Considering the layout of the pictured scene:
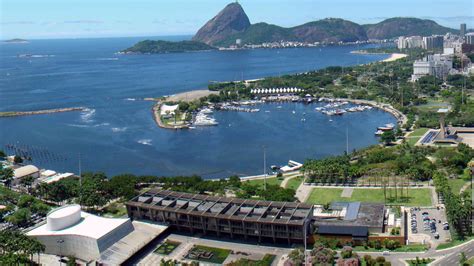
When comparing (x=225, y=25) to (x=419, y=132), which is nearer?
(x=419, y=132)

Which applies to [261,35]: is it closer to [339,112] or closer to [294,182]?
[339,112]

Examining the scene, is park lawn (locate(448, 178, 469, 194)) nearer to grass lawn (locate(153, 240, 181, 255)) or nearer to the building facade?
grass lawn (locate(153, 240, 181, 255))

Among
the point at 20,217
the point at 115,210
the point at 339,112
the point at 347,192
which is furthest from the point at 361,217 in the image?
the point at 339,112

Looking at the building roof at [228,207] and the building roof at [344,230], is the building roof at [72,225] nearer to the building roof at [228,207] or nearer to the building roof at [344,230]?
the building roof at [228,207]

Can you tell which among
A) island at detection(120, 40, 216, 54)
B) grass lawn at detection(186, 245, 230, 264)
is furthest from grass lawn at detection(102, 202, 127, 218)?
island at detection(120, 40, 216, 54)

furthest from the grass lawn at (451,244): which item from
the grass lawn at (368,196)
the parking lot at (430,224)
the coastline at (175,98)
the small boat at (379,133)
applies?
the coastline at (175,98)

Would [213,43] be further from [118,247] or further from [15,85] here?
[118,247]
